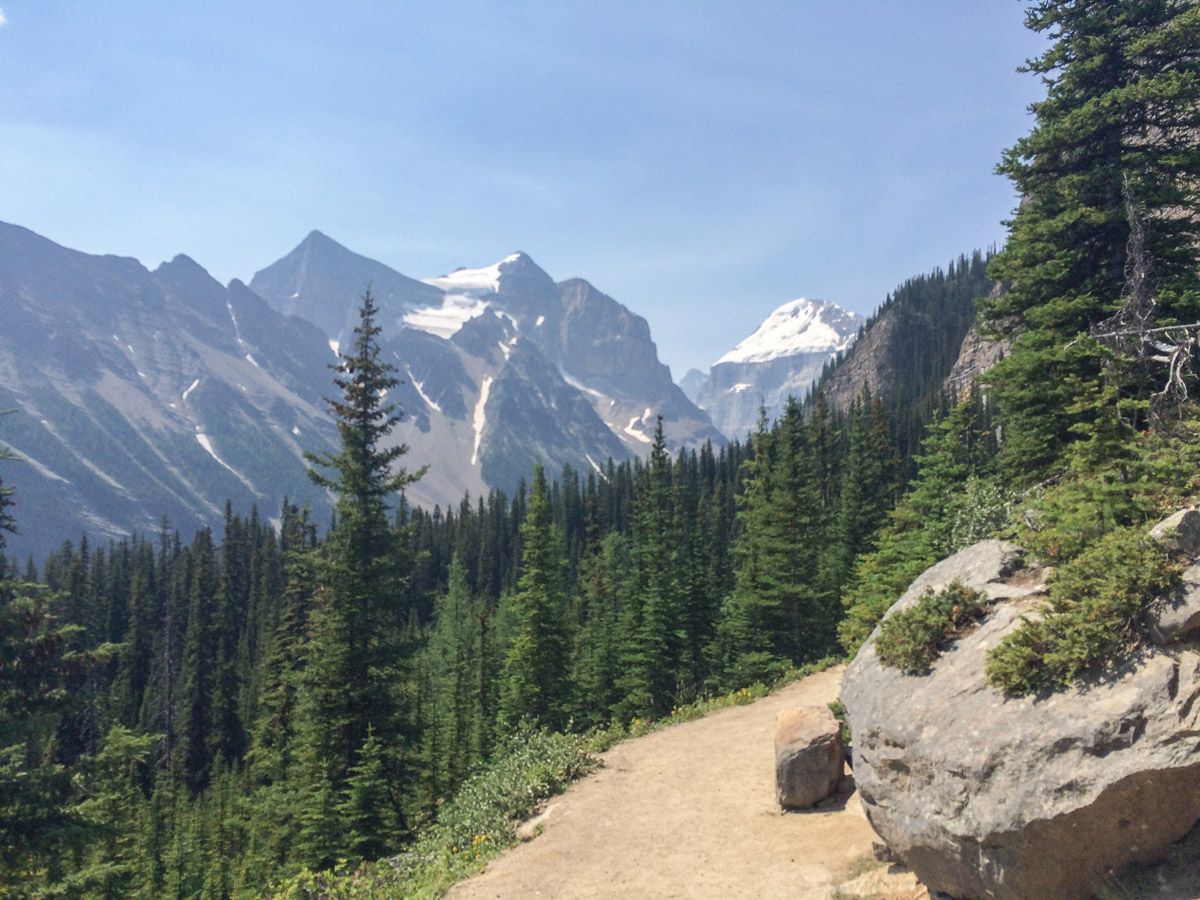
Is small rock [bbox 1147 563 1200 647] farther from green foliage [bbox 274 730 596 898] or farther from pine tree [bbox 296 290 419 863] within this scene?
pine tree [bbox 296 290 419 863]

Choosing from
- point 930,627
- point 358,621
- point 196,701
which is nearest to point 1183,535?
point 930,627

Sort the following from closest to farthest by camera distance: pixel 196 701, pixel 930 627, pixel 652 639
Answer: pixel 930 627 → pixel 652 639 → pixel 196 701

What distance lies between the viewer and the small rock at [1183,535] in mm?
8609

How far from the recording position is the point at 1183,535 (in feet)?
28.6

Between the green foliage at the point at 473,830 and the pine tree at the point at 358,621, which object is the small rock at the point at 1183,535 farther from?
the pine tree at the point at 358,621

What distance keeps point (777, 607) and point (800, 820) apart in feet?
79.0

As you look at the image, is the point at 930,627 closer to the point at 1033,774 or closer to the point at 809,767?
the point at 1033,774

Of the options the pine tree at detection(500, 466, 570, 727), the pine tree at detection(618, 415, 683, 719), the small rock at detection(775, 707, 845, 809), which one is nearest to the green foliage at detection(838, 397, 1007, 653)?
the small rock at detection(775, 707, 845, 809)

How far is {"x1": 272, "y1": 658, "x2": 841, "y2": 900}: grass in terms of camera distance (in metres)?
14.5

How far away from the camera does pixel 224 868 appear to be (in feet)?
141

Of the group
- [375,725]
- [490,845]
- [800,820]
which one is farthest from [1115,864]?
[375,725]

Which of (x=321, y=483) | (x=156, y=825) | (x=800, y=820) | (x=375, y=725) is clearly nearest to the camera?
(x=800, y=820)

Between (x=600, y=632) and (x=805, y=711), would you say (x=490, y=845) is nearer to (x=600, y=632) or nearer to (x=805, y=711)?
(x=805, y=711)

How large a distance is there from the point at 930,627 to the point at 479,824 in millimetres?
10707
